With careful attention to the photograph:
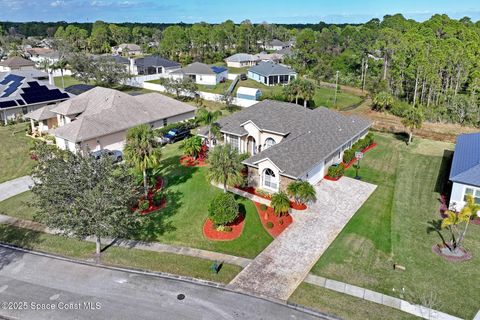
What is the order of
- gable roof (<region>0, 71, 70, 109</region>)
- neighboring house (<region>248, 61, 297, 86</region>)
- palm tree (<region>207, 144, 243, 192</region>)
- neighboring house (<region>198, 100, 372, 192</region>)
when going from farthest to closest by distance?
neighboring house (<region>248, 61, 297, 86</region>) < gable roof (<region>0, 71, 70, 109</region>) < neighboring house (<region>198, 100, 372, 192</region>) < palm tree (<region>207, 144, 243, 192</region>)

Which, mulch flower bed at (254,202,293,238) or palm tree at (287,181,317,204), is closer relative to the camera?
mulch flower bed at (254,202,293,238)

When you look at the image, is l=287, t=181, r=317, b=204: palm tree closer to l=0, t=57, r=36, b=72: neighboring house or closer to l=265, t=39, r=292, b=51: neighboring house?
l=0, t=57, r=36, b=72: neighboring house

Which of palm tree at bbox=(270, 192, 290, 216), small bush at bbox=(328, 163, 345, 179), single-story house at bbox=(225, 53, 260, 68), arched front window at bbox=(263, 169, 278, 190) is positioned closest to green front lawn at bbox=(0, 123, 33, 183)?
arched front window at bbox=(263, 169, 278, 190)

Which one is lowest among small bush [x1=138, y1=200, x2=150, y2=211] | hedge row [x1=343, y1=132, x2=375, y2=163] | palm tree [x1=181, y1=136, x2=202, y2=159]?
small bush [x1=138, y1=200, x2=150, y2=211]

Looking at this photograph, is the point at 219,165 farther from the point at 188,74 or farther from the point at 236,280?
the point at 188,74

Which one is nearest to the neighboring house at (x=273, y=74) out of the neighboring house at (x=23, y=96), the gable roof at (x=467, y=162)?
the neighboring house at (x=23, y=96)

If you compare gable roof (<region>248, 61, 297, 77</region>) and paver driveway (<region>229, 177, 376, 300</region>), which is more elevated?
gable roof (<region>248, 61, 297, 77</region>)

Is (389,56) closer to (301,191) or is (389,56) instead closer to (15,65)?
(301,191)

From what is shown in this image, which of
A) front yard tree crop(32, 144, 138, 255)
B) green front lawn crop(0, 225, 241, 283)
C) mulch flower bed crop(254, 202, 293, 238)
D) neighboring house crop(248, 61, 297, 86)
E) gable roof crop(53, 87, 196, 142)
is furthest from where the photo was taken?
neighboring house crop(248, 61, 297, 86)

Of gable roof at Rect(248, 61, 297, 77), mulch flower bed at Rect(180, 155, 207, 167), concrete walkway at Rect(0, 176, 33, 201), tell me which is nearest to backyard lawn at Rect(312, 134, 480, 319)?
mulch flower bed at Rect(180, 155, 207, 167)
